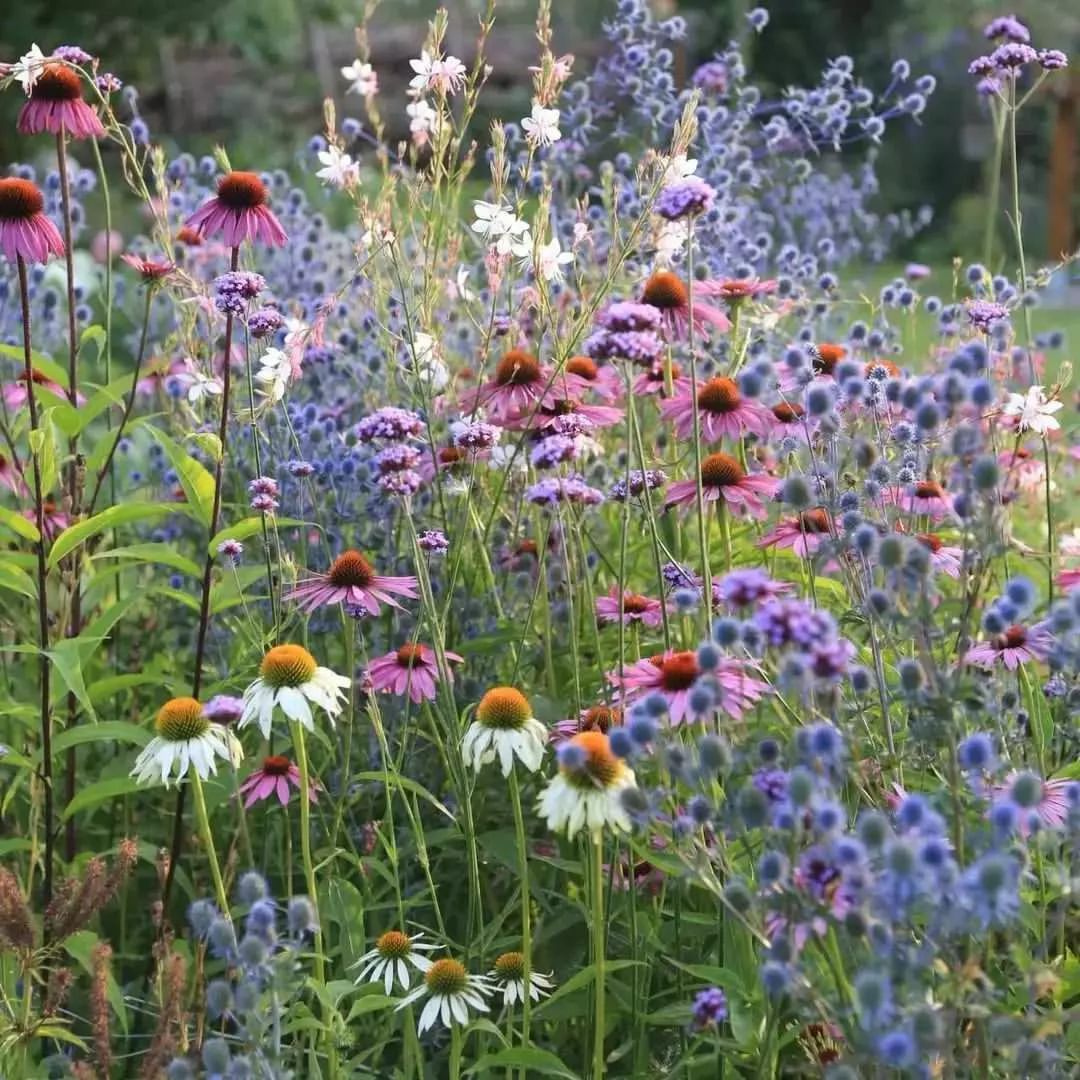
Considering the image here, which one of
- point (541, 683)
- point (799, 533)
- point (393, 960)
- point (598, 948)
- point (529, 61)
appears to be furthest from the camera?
point (529, 61)

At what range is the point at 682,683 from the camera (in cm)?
221

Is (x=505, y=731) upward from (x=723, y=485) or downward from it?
downward

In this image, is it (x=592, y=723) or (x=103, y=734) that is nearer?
(x=592, y=723)

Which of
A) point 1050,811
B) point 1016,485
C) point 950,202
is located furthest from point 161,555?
point 950,202

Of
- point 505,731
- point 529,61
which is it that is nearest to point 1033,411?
point 505,731

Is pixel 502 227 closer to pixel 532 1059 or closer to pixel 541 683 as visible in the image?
pixel 541 683

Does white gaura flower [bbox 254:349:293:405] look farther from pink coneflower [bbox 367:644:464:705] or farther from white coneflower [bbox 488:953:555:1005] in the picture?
white coneflower [bbox 488:953:555:1005]

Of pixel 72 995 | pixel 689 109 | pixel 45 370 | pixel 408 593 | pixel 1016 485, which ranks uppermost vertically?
pixel 689 109

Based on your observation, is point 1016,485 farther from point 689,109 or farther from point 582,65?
point 582,65

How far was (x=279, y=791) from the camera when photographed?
2684 millimetres

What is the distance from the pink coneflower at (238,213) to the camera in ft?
9.20

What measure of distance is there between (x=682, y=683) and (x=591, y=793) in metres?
0.28

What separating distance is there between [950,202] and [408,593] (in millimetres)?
15547

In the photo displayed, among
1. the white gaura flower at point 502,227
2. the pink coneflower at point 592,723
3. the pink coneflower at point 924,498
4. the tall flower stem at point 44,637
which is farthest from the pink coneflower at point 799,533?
the tall flower stem at point 44,637
